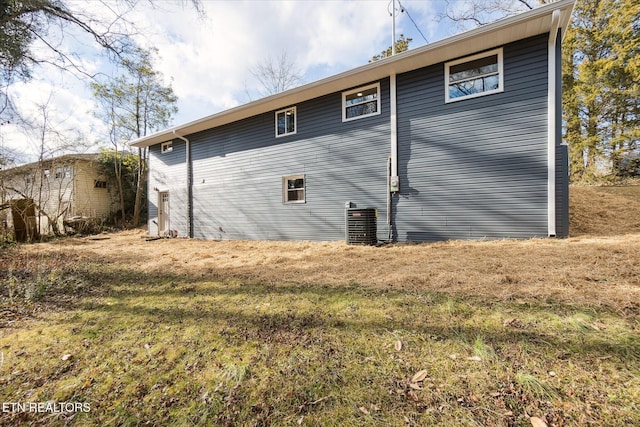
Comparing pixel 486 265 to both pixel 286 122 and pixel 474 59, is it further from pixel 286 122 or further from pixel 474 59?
pixel 286 122

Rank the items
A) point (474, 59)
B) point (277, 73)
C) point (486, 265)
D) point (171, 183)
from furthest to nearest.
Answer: point (277, 73), point (171, 183), point (474, 59), point (486, 265)

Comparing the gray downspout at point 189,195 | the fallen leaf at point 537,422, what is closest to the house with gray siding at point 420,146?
the gray downspout at point 189,195

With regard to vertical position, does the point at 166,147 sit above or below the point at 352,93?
below

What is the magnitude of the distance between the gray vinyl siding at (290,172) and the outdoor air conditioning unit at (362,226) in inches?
21.1

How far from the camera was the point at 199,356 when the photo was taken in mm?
2078

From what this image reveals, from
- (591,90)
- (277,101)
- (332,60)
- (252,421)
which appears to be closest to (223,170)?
(277,101)

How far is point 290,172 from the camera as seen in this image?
28.8ft

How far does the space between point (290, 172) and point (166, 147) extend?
25.5 ft

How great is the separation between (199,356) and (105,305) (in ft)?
7.38

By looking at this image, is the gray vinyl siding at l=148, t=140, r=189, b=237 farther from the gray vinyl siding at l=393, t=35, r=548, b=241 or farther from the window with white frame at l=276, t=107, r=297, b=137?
the gray vinyl siding at l=393, t=35, r=548, b=241

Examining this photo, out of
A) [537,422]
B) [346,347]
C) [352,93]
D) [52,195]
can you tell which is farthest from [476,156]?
[52,195]

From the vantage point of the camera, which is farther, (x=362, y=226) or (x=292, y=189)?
(x=292, y=189)

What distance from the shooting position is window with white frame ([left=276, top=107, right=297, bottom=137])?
347 inches

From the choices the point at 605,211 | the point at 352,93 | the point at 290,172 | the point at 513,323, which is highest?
the point at 352,93
